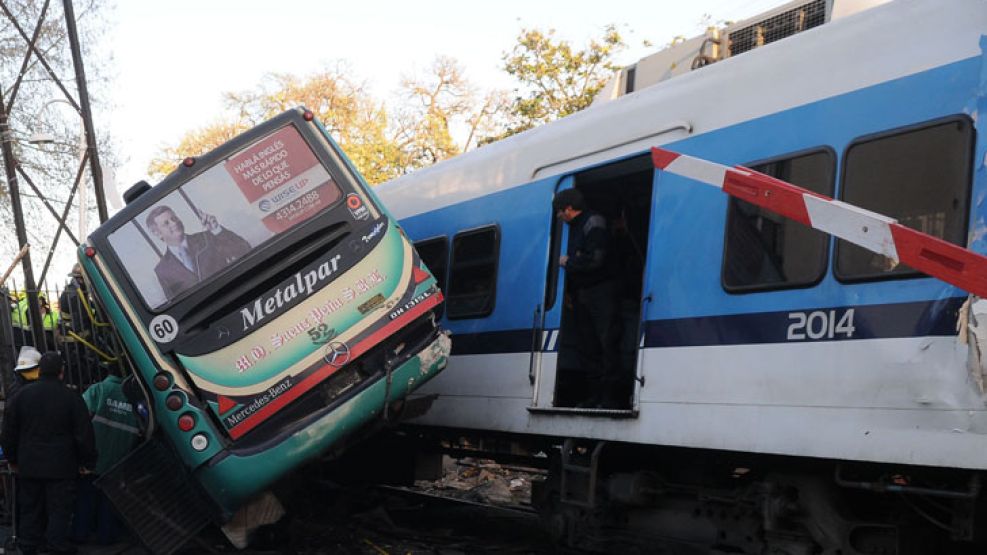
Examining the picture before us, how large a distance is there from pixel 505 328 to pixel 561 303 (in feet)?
2.54

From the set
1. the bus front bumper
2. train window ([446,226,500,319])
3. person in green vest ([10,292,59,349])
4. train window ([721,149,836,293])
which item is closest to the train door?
train window ([446,226,500,319])

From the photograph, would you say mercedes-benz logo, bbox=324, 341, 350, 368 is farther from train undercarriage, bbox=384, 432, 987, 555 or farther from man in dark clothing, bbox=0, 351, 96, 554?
man in dark clothing, bbox=0, 351, 96, 554

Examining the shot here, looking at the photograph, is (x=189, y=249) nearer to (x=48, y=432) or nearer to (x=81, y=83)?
(x=48, y=432)

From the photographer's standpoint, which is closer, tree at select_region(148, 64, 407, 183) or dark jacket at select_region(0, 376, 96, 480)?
dark jacket at select_region(0, 376, 96, 480)

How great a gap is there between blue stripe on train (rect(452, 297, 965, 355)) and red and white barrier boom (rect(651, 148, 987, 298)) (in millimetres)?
1043

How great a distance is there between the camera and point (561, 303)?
24.3 feet

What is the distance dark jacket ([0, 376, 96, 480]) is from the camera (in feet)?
26.2

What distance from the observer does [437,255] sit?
9406 mm

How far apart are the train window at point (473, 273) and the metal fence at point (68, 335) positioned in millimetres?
3280

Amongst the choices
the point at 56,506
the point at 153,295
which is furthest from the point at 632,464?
the point at 56,506

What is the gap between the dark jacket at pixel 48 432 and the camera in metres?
7.98

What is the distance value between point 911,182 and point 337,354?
401 cm

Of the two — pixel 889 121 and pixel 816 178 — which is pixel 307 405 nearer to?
pixel 816 178

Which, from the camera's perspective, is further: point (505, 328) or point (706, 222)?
point (505, 328)
